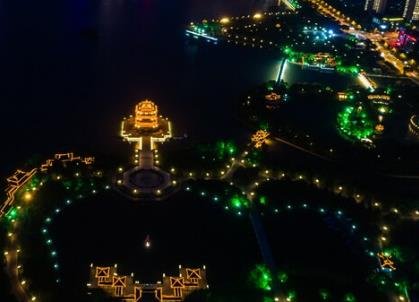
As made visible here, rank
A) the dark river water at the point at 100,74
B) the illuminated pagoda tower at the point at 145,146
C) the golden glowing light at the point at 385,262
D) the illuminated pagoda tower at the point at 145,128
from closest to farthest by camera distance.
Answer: the golden glowing light at the point at 385,262
the illuminated pagoda tower at the point at 145,146
the illuminated pagoda tower at the point at 145,128
the dark river water at the point at 100,74

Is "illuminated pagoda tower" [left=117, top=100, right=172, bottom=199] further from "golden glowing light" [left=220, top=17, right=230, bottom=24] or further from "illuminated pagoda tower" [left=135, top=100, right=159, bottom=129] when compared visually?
"golden glowing light" [left=220, top=17, right=230, bottom=24]

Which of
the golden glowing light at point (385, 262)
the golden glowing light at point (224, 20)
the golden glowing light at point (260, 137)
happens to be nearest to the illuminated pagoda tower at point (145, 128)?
the golden glowing light at point (260, 137)

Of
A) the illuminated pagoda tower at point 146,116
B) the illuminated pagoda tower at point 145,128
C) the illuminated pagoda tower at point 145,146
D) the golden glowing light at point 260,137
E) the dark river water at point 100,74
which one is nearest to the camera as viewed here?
the illuminated pagoda tower at point 145,146

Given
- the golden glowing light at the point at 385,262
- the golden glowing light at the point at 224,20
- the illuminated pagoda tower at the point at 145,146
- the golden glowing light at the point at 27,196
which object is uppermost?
the golden glowing light at the point at 224,20

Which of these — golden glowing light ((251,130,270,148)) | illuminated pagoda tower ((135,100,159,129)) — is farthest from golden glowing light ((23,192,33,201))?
golden glowing light ((251,130,270,148))

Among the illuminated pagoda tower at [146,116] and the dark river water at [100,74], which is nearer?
the illuminated pagoda tower at [146,116]

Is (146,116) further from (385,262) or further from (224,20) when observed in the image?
(224,20)

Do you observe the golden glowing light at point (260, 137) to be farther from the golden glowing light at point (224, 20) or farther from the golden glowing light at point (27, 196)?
the golden glowing light at point (224, 20)
